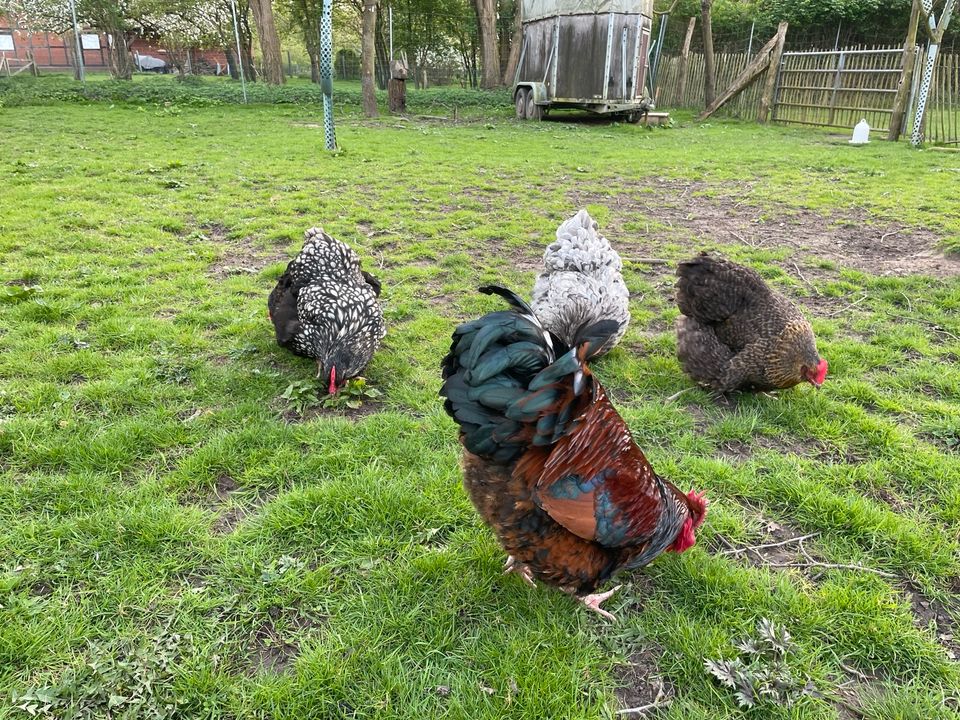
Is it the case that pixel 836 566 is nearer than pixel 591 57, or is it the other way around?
pixel 836 566

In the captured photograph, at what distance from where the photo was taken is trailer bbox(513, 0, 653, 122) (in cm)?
1767

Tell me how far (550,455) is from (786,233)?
688 centimetres

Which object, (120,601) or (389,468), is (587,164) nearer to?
(389,468)

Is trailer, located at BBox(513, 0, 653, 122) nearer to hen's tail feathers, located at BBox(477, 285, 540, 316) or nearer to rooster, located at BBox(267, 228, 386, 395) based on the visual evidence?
rooster, located at BBox(267, 228, 386, 395)

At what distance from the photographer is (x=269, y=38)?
2295 cm

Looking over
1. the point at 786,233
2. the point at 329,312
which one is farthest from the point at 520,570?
the point at 786,233

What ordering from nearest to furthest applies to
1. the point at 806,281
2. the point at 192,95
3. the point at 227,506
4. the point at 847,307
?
the point at 227,506, the point at 847,307, the point at 806,281, the point at 192,95

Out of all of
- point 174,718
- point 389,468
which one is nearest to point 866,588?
point 389,468

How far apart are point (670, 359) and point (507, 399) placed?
2.89 metres

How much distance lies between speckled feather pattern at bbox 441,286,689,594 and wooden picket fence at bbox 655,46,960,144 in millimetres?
16773

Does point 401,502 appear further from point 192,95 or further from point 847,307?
point 192,95

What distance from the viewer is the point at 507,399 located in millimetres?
2066

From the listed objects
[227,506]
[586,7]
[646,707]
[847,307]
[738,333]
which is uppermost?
[586,7]

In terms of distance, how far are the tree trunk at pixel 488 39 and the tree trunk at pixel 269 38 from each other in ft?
28.1
